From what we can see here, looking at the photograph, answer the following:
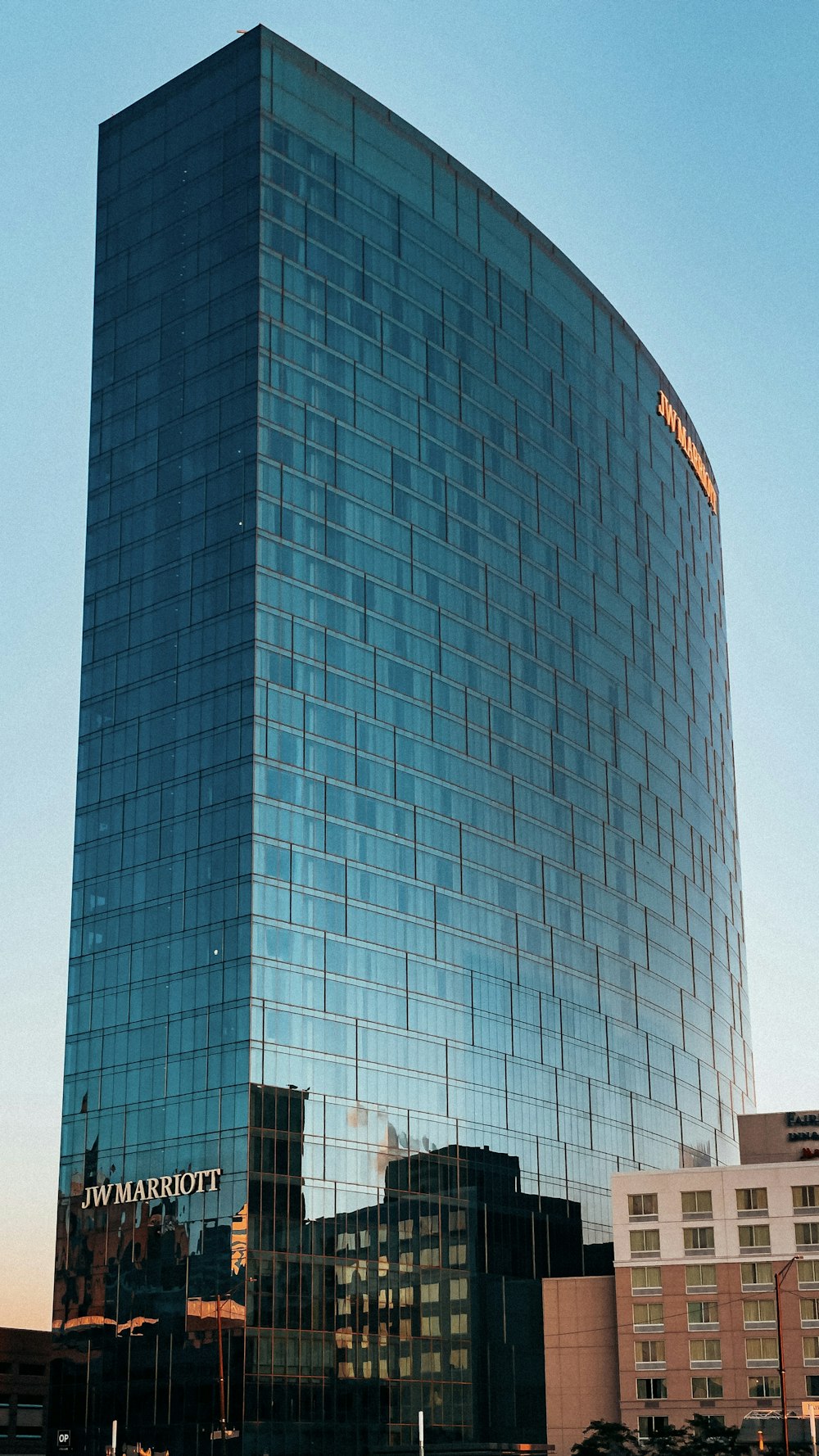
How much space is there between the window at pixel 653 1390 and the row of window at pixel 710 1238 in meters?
9.05

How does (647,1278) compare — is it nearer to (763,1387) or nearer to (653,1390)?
(653,1390)

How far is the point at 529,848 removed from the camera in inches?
6250

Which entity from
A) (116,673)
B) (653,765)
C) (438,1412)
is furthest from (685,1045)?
(116,673)

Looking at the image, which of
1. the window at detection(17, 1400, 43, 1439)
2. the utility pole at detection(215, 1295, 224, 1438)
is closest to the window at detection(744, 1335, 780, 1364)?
the utility pole at detection(215, 1295, 224, 1438)

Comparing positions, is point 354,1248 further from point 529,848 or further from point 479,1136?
point 529,848

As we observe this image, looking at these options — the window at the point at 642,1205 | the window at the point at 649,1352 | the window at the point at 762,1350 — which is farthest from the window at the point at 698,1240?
the window at the point at 762,1350

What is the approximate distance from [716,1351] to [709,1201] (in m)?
10.8

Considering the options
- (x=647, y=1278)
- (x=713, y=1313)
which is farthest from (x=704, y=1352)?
(x=647, y=1278)

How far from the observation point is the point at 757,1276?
136 metres

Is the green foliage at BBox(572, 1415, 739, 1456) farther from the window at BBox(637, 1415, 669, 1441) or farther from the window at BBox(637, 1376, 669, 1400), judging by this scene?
the window at BBox(637, 1376, 669, 1400)

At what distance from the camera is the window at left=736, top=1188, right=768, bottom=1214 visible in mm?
137750

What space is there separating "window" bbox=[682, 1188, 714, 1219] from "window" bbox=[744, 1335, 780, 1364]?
9727 millimetres

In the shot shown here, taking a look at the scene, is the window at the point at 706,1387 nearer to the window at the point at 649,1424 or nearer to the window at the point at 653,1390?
the window at the point at 653,1390

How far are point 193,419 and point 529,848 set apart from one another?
48.4m
